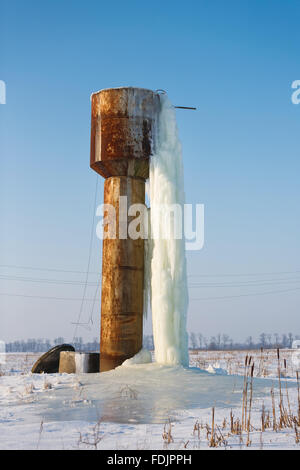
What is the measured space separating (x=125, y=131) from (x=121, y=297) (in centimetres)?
361

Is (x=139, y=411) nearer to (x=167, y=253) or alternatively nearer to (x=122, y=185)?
(x=167, y=253)

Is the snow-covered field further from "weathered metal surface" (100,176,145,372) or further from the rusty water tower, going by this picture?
the rusty water tower

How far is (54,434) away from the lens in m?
5.18

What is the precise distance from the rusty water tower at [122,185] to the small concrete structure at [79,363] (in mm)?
407

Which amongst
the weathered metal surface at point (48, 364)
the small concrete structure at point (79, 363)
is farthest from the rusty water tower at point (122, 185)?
the weathered metal surface at point (48, 364)

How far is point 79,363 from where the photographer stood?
1146cm

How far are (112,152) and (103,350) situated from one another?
14.1 ft

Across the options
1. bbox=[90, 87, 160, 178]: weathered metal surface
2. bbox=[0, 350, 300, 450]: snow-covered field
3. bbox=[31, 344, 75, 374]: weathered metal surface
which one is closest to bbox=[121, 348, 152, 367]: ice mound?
bbox=[0, 350, 300, 450]: snow-covered field

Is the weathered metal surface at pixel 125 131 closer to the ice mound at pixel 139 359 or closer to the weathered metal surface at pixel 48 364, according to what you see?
the ice mound at pixel 139 359

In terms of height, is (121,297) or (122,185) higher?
(122,185)

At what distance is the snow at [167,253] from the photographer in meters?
10.7

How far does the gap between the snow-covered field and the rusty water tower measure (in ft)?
3.52

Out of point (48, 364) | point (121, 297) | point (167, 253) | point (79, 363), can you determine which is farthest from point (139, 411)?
point (48, 364)
